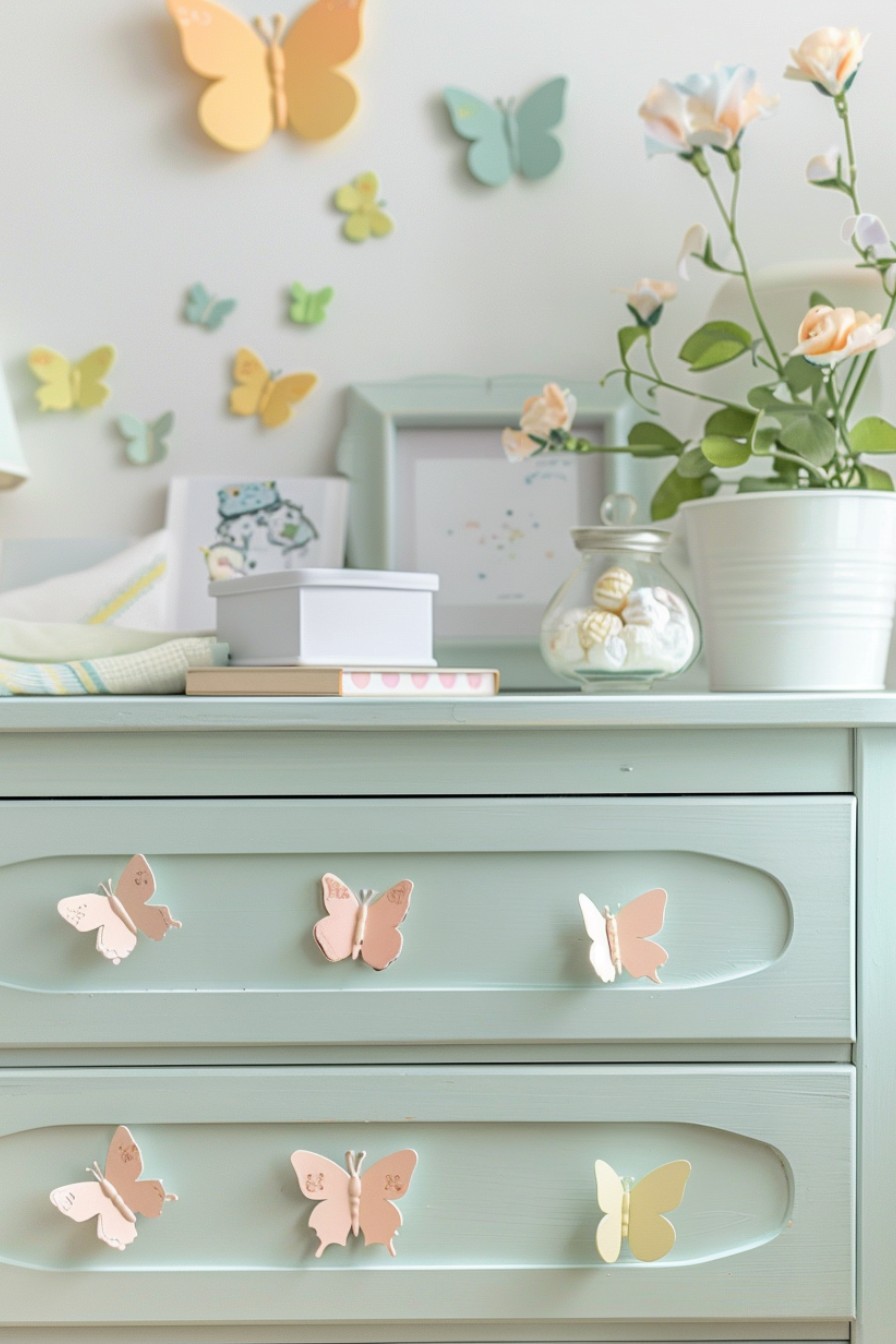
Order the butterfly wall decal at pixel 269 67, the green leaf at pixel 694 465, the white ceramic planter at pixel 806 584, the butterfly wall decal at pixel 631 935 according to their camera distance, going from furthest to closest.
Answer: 1. the butterfly wall decal at pixel 269 67
2. the green leaf at pixel 694 465
3. the white ceramic planter at pixel 806 584
4. the butterfly wall decal at pixel 631 935

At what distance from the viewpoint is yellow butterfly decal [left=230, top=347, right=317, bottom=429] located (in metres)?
1.26

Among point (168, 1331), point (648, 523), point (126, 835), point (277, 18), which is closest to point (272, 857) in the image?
point (126, 835)

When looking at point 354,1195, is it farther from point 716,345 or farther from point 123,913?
point 716,345

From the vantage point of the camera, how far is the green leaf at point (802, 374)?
0.99 metres

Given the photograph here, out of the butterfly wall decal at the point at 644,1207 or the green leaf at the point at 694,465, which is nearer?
the butterfly wall decal at the point at 644,1207

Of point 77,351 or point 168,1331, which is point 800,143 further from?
point 168,1331

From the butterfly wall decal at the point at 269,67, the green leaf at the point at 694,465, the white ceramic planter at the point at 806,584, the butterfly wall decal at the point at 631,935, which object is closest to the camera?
the butterfly wall decal at the point at 631,935

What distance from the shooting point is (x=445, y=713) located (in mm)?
824

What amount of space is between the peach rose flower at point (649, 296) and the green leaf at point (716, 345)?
0.06m

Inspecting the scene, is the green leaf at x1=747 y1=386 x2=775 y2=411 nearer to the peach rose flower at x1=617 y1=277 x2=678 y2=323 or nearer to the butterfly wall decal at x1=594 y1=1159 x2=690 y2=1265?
the peach rose flower at x1=617 y1=277 x2=678 y2=323

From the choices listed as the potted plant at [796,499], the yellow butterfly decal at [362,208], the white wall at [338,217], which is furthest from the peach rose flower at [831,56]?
the yellow butterfly decal at [362,208]

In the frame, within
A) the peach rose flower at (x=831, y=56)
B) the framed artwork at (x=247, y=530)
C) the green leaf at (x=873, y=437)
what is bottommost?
the framed artwork at (x=247, y=530)

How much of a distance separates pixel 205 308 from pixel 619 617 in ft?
2.06

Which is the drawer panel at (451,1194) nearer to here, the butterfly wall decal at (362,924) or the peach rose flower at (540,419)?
the butterfly wall decal at (362,924)
